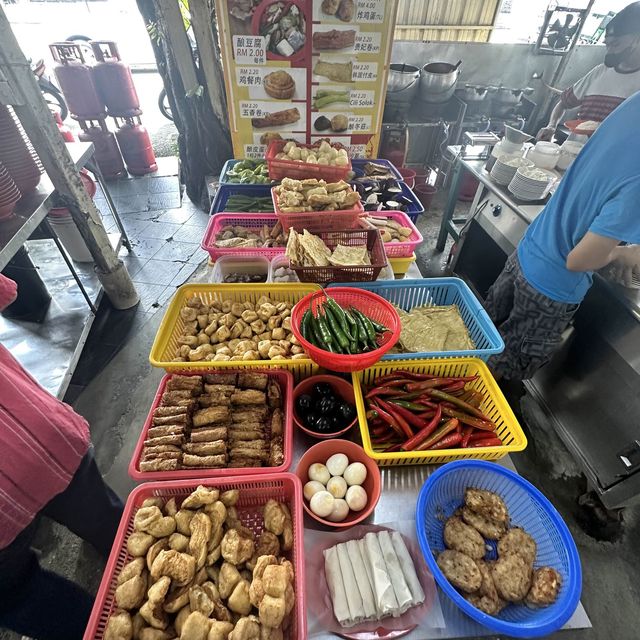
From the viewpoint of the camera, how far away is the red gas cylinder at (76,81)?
6.33 metres

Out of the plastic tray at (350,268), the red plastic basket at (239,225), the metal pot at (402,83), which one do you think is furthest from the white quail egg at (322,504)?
the metal pot at (402,83)

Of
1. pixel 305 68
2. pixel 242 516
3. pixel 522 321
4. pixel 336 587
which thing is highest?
pixel 305 68

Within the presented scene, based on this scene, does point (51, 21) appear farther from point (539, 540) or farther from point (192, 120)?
point (539, 540)

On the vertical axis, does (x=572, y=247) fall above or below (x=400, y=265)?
above

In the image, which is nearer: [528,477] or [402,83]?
[528,477]

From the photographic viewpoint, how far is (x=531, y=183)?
3.42 metres

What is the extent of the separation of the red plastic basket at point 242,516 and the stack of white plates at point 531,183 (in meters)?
3.52

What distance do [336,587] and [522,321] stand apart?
2467 mm

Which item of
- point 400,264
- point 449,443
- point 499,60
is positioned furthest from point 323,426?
point 499,60

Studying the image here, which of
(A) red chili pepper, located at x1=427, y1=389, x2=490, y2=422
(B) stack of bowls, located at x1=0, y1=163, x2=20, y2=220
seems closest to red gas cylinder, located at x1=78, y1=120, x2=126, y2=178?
(B) stack of bowls, located at x1=0, y1=163, x2=20, y2=220

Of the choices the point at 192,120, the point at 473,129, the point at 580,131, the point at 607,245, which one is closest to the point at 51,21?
the point at 192,120

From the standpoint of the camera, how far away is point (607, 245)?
79.3 inches

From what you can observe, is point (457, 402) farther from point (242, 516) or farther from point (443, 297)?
point (242, 516)

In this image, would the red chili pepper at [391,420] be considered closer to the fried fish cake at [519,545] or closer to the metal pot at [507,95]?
the fried fish cake at [519,545]
